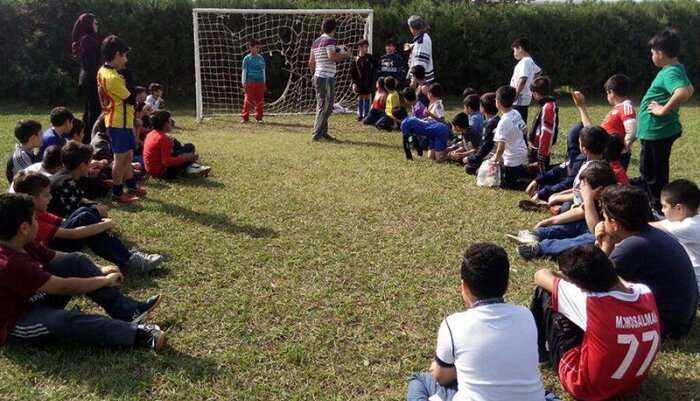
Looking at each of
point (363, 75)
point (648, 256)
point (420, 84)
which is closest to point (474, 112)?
point (420, 84)

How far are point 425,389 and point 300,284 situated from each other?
1.64 metres

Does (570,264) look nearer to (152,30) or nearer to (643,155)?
(643,155)

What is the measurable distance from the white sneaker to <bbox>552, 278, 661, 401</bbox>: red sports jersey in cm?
198

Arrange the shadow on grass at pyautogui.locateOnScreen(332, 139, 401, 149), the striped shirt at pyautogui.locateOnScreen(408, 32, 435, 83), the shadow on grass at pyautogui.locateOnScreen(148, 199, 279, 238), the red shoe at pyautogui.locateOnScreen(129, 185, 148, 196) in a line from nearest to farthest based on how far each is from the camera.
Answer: the shadow on grass at pyautogui.locateOnScreen(148, 199, 279, 238) → the red shoe at pyautogui.locateOnScreen(129, 185, 148, 196) → the shadow on grass at pyautogui.locateOnScreen(332, 139, 401, 149) → the striped shirt at pyautogui.locateOnScreen(408, 32, 435, 83)

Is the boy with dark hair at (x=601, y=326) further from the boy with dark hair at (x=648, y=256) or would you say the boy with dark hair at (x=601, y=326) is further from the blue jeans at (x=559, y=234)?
the blue jeans at (x=559, y=234)

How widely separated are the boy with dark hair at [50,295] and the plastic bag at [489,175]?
14.3 ft

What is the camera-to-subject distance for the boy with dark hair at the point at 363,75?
11.9 meters

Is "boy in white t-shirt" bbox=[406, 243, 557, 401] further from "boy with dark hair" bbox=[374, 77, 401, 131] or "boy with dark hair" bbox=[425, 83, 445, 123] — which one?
"boy with dark hair" bbox=[374, 77, 401, 131]

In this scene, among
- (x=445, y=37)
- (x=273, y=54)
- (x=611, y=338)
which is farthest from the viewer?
(x=445, y=37)

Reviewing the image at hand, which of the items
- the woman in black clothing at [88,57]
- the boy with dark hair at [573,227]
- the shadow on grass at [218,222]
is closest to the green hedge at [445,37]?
the woman in black clothing at [88,57]

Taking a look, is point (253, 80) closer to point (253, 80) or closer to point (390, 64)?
point (253, 80)

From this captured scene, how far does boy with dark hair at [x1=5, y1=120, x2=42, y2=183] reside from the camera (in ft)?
18.0

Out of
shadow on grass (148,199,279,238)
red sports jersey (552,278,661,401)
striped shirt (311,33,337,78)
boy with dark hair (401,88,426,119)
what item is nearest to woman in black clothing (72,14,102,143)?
shadow on grass (148,199,279,238)

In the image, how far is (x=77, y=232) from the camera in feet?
13.4
